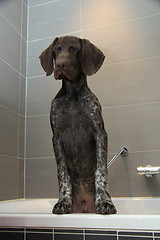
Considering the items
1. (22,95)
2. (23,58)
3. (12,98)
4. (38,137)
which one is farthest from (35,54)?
(38,137)

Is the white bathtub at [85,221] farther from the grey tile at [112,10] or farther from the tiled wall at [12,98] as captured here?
the grey tile at [112,10]

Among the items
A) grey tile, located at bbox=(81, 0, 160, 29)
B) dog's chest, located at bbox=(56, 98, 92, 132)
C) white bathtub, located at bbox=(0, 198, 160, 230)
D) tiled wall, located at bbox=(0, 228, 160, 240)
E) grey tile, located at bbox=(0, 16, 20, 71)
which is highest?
grey tile, located at bbox=(81, 0, 160, 29)

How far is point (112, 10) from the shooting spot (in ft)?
8.39

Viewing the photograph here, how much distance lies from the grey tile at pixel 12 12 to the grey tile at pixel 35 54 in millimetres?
207

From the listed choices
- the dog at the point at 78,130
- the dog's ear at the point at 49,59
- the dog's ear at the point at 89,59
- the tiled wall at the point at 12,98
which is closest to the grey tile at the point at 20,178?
the tiled wall at the point at 12,98

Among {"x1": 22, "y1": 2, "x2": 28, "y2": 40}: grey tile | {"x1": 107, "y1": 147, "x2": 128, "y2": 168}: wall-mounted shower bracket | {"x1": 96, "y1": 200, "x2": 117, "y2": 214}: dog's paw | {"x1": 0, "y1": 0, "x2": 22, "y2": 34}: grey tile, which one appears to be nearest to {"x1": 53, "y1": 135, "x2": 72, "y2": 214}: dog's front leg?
{"x1": 96, "y1": 200, "x2": 117, "y2": 214}: dog's paw

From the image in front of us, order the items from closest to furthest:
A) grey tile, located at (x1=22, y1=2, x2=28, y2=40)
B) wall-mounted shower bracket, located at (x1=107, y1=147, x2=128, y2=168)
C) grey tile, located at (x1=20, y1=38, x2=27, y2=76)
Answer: wall-mounted shower bracket, located at (x1=107, y1=147, x2=128, y2=168) → grey tile, located at (x1=20, y1=38, x2=27, y2=76) → grey tile, located at (x1=22, y1=2, x2=28, y2=40)

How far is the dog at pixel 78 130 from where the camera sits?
4.49 ft

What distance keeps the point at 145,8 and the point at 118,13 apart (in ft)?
0.82

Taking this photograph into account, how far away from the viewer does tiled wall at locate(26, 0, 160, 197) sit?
2.20m

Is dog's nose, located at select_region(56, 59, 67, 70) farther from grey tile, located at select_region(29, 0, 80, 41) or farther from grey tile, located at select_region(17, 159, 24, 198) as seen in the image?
grey tile, located at select_region(29, 0, 80, 41)

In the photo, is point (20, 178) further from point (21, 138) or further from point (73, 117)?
point (73, 117)

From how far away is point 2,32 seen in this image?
7.60ft

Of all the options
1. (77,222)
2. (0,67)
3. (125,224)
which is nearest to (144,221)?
(125,224)
